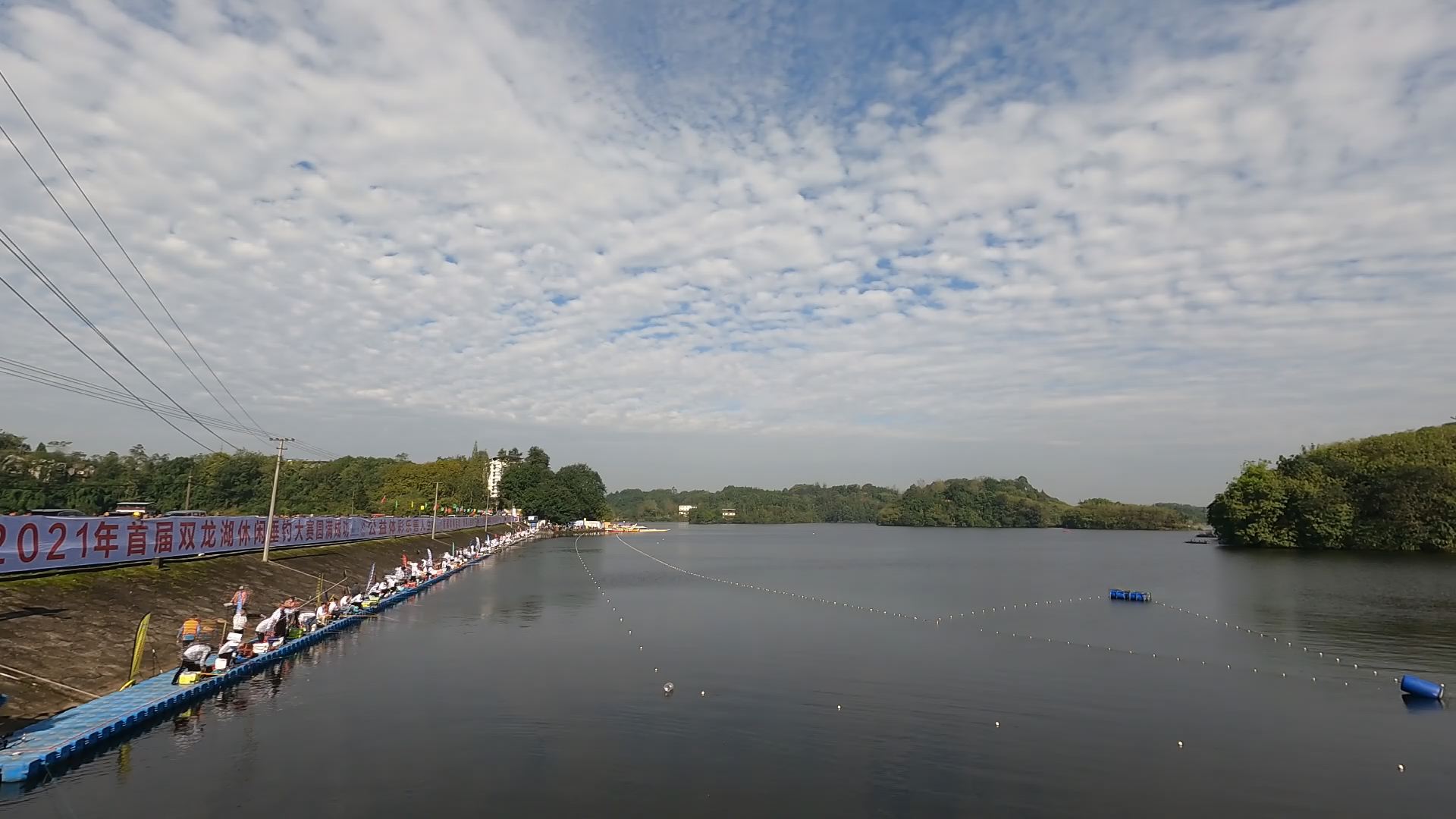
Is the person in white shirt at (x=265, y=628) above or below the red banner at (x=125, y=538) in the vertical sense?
below

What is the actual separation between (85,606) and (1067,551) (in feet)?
428

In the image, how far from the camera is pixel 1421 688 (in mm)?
25781

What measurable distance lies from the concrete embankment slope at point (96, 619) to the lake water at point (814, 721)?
307 cm

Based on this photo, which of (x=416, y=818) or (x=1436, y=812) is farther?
(x=1436, y=812)

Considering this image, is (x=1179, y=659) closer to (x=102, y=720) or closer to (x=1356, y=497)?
(x=102, y=720)

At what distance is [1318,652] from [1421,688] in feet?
32.6

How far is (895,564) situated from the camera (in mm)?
93188

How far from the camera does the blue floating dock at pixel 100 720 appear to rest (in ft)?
52.2

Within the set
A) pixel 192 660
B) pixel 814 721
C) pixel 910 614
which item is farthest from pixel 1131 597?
pixel 192 660

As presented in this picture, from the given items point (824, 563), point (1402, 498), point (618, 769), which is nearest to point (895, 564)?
point (824, 563)

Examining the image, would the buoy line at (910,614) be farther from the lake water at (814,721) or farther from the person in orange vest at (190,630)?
the person in orange vest at (190,630)

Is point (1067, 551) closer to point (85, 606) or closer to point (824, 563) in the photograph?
point (824, 563)

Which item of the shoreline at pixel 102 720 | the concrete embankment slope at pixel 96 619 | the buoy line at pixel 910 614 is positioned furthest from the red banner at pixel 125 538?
the buoy line at pixel 910 614

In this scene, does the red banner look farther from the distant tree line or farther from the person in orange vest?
the distant tree line
